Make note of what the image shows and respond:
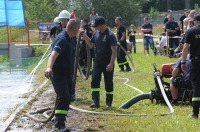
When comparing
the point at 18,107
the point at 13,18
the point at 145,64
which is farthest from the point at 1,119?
the point at 13,18

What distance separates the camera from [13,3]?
1196 inches

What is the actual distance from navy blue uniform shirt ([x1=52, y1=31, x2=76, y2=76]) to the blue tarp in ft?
74.1

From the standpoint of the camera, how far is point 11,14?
30.4 metres

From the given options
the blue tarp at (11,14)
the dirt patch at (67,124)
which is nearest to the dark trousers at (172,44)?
the dirt patch at (67,124)

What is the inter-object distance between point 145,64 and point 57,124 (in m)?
11.5

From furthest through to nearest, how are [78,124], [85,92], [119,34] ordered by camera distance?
[119,34] → [85,92] → [78,124]

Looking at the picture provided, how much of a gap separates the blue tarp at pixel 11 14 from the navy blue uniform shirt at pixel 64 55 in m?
22.6

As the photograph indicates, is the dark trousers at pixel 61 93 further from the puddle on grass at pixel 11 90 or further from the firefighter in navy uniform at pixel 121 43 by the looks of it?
the firefighter in navy uniform at pixel 121 43

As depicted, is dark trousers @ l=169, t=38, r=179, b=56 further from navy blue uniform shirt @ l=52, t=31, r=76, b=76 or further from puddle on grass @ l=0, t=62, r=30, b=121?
navy blue uniform shirt @ l=52, t=31, r=76, b=76

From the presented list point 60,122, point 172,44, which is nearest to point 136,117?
point 60,122

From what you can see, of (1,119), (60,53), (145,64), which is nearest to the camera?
(60,53)

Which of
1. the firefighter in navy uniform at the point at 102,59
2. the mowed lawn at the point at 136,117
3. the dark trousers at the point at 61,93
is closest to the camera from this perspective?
the mowed lawn at the point at 136,117

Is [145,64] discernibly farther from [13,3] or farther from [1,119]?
[13,3]

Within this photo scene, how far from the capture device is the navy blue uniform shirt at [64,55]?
7912 millimetres
